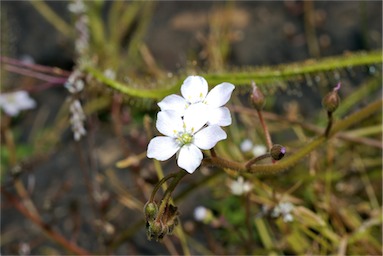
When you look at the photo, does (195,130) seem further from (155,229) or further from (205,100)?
(155,229)

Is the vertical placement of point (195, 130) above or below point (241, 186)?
below

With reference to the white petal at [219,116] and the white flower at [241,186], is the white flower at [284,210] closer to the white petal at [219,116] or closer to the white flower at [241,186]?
the white flower at [241,186]

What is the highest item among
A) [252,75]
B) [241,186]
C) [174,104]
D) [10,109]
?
[10,109]

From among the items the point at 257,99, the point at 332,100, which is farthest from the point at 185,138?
the point at 332,100

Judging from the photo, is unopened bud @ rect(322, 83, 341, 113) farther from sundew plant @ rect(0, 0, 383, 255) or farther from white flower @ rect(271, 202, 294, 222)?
white flower @ rect(271, 202, 294, 222)

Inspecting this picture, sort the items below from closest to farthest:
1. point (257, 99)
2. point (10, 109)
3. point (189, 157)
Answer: point (189, 157)
point (257, 99)
point (10, 109)

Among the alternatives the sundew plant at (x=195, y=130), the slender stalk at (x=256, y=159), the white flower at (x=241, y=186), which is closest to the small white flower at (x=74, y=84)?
the sundew plant at (x=195, y=130)

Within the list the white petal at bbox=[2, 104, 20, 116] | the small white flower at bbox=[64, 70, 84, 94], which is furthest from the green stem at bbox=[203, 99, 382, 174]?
the white petal at bbox=[2, 104, 20, 116]

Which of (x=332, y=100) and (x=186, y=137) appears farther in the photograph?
(x=332, y=100)
